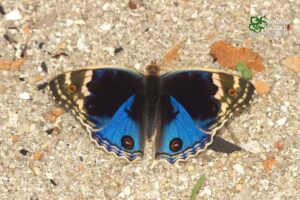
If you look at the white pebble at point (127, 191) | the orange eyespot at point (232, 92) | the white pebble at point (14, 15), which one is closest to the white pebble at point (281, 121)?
the orange eyespot at point (232, 92)

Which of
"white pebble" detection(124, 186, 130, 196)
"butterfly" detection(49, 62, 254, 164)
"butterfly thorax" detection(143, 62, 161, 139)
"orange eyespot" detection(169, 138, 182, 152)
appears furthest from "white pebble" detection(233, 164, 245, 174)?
"white pebble" detection(124, 186, 130, 196)

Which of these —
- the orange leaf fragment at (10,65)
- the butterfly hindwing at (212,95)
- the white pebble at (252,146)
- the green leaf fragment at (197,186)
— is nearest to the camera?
the butterfly hindwing at (212,95)

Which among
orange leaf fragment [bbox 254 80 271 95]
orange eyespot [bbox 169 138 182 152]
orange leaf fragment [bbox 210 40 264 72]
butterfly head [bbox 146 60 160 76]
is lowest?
orange eyespot [bbox 169 138 182 152]

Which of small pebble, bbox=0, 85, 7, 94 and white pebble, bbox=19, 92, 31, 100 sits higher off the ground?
white pebble, bbox=19, 92, 31, 100

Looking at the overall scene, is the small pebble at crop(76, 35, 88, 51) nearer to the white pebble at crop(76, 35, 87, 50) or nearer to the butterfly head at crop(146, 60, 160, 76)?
the white pebble at crop(76, 35, 87, 50)

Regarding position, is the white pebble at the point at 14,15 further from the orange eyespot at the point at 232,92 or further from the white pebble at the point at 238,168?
the white pebble at the point at 238,168

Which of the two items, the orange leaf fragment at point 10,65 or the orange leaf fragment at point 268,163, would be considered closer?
the orange leaf fragment at point 268,163
